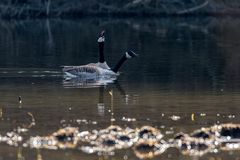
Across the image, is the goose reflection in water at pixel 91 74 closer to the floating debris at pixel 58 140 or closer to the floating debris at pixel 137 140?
the floating debris at pixel 137 140

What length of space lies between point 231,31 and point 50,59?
1648cm

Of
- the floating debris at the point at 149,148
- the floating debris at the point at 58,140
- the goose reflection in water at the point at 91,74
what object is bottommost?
the goose reflection in water at the point at 91,74

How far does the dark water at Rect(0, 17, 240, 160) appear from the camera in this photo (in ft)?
50.2

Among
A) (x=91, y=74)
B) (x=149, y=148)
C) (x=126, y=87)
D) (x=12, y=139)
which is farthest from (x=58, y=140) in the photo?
(x=91, y=74)

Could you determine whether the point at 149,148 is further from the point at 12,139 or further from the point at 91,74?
the point at 91,74

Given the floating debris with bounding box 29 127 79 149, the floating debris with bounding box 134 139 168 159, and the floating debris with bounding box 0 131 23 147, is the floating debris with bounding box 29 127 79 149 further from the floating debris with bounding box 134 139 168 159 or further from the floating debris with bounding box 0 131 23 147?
the floating debris with bounding box 134 139 168 159

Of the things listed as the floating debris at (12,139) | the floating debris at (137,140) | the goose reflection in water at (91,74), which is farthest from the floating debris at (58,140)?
the goose reflection in water at (91,74)

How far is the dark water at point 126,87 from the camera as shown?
15.3 metres

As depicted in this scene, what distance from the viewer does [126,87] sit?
21.7 meters

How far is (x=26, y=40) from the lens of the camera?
39.8 metres

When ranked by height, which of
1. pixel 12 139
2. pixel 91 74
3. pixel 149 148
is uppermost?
pixel 149 148

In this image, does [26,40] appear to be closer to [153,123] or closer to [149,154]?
[153,123]

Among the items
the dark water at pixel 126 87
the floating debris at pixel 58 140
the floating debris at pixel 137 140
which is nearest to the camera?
the floating debris at pixel 137 140

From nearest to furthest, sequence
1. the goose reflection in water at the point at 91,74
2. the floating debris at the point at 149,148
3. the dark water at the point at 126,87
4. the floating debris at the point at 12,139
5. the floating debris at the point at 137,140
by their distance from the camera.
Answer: the floating debris at the point at 149,148, the floating debris at the point at 137,140, the floating debris at the point at 12,139, the dark water at the point at 126,87, the goose reflection in water at the point at 91,74
